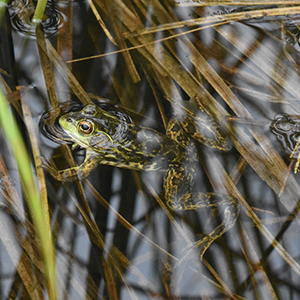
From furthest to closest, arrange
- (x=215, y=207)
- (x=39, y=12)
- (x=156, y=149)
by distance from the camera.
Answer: (x=39, y=12) < (x=156, y=149) < (x=215, y=207)

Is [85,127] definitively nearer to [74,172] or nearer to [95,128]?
[95,128]

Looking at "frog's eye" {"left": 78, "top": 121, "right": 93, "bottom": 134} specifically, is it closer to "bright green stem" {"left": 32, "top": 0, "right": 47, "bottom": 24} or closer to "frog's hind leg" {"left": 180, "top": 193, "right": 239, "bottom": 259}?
"frog's hind leg" {"left": 180, "top": 193, "right": 239, "bottom": 259}

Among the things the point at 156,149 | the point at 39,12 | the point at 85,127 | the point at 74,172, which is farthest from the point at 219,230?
the point at 39,12

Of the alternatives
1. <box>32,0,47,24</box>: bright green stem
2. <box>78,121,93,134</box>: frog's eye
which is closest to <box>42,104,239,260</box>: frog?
<box>78,121,93,134</box>: frog's eye

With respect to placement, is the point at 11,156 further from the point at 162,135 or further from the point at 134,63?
the point at 134,63

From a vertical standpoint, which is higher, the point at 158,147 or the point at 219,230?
the point at 158,147

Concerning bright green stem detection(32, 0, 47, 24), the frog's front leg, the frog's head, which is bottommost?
the frog's front leg

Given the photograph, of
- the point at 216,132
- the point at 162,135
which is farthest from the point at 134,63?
the point at 216,132

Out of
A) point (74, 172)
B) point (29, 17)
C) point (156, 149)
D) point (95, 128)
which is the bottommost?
point (156, 149)
